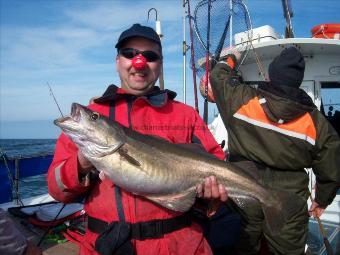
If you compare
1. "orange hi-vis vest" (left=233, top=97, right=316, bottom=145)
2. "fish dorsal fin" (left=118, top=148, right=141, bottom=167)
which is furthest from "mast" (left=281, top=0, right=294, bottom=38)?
"fish dorsal fin" (left=118, top=148, right=141, bottom=167)

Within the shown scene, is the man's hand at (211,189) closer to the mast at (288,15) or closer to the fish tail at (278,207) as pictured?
the fish tail at (278,207)

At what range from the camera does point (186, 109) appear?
310 cm

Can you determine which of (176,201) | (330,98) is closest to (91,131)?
(176,201)

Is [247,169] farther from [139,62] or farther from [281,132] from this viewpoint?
[139,62]

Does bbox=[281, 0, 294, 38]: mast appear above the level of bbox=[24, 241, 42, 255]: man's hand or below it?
above

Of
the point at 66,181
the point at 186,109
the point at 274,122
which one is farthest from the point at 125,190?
the point at 274,122

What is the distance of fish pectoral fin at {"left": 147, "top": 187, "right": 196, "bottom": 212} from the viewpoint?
2.68 metres

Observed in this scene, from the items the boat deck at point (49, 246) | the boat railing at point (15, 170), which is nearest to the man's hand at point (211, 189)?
the boat deck at point (49, 246)

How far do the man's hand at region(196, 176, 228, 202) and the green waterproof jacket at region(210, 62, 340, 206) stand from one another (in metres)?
1.48

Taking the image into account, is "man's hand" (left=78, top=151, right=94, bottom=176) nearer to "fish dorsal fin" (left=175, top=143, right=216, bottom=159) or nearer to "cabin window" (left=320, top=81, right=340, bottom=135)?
"fish dorsal fin" (left=175, top=143, right=216, bottom=159)

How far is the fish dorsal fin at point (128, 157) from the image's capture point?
2717 mm

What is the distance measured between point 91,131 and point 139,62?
2.38 ft

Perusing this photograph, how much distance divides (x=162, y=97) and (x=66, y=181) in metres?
1.07

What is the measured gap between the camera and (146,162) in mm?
2787
